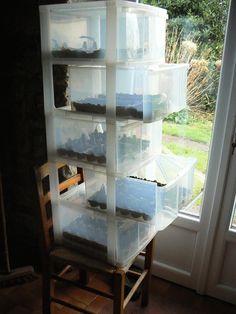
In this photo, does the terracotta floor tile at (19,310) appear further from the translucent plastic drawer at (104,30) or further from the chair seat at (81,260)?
the translucent plastic drawer at (104,30)

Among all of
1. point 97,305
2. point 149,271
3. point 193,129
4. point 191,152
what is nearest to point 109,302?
point 97,305

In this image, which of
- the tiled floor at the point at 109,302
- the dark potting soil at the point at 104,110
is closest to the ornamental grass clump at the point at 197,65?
the dark potting soil at the point at 104,110

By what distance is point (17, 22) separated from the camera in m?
1.74

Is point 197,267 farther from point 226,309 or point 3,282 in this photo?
point 3,282

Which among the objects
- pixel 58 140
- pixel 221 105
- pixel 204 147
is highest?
pixel 221 105

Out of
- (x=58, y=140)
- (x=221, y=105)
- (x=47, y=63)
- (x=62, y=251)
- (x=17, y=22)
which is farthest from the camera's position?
(x=17, y=22)

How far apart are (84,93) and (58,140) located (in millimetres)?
241

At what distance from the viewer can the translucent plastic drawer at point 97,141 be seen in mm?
1228

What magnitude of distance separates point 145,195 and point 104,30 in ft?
2.38

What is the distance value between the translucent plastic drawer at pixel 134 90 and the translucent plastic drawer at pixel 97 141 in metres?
0.06

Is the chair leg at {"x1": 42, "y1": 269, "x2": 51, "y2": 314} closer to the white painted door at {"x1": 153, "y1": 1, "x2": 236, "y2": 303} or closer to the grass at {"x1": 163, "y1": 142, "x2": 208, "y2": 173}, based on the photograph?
the white painted door at {"x1": 153, "y1": 1, "x2": 236, "y2": 303}

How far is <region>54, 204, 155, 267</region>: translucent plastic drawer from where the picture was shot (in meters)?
1.36

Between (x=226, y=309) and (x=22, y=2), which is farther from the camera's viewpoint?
(x=226, y=309)

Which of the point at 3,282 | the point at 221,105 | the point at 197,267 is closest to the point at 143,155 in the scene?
the point at 221,105
